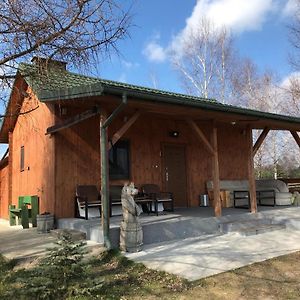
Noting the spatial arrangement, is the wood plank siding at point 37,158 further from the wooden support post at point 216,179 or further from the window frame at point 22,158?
the wooden support post at point 216,179

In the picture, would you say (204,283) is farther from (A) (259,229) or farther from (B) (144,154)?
(B) (144,154)

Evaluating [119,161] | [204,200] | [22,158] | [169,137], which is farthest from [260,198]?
[22,158]

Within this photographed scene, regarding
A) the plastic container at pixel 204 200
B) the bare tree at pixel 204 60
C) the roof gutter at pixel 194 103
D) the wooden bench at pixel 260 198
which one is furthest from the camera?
the bare tree at pixel 204 60

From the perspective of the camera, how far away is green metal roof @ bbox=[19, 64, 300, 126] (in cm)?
409

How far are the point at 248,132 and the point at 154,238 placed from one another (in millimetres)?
4781

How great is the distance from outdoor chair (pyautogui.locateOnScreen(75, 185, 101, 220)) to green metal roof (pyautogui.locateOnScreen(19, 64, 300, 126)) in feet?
8.41

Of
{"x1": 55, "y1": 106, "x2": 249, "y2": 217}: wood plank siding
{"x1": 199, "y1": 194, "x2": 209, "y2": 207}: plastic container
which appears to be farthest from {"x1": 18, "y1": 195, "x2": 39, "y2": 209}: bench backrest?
{"x1": 199, "y1": 194, "x2": 209, "y2": 207}: plastic container

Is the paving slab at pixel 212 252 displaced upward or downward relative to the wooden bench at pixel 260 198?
downward

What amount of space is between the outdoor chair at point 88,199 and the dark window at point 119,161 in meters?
0.82

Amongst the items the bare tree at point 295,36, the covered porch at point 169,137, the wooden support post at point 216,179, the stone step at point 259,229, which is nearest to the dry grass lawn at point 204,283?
the covered porch at point 169,137

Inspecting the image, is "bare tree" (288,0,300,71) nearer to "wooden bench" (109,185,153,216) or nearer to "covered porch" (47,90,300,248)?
A: "covered porch" (47,90,300,248)

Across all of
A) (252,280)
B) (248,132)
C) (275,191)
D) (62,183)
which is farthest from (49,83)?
(275,191)

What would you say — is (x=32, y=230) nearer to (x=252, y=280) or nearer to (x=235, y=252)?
(x=235, y=252)

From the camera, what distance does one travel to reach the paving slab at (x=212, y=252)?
5340 millimetres
